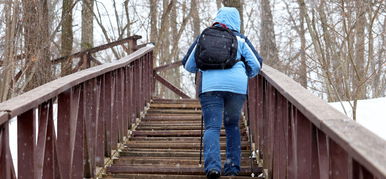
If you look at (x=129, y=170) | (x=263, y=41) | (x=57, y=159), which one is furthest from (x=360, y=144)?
(x=263, y=41)

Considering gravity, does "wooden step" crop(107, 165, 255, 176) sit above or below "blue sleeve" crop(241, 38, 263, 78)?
below

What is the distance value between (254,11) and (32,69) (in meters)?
19.3

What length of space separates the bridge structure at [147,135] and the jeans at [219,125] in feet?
0.70

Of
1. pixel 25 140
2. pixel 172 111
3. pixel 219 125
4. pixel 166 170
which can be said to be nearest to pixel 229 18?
pixel 219 125

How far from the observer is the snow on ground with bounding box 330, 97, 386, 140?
9.16 metres

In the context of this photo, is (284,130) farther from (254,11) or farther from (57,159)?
(254,11)

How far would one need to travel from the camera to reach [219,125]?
4812mm

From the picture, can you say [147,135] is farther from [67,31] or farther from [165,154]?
[67,31]

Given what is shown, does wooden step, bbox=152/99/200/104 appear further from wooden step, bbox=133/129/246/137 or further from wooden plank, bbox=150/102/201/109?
wooden step, bbox=133/129/246/137

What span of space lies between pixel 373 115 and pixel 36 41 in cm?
593

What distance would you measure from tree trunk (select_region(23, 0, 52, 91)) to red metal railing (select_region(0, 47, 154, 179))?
9.44 feet

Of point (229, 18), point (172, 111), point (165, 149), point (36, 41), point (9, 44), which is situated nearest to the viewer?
point (229, 18)

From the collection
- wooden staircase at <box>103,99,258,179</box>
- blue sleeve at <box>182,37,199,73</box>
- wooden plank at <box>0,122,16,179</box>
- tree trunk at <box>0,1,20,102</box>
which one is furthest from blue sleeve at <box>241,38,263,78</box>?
tree trunk at <box>0,1,20,102</box>

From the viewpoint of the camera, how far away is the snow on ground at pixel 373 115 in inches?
360
